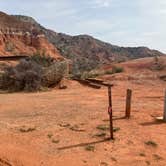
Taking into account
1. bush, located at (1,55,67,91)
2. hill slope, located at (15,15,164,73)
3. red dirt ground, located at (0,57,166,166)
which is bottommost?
red dirt ground, located at (0,57,166,166)

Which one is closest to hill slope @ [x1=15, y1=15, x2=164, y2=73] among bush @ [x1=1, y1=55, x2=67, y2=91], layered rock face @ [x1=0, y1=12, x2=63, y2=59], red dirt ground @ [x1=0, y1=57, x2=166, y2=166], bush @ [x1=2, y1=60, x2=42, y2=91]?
layered rock face @ [x1=0, y1=12, x2=63, y2=59]

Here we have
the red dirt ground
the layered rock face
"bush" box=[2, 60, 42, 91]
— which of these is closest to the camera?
the red dirt ground

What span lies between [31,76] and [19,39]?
156 ft

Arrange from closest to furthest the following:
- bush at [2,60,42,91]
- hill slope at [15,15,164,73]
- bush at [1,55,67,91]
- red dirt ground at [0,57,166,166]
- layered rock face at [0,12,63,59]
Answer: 1. red dirt ground at [0,57,166,166]
2. bush at [2,60,42,91]
3. bush at [1,55,67,91]
4. layered rock face at [0,12,63,59]
5. hill slope at [15,15,164,73]

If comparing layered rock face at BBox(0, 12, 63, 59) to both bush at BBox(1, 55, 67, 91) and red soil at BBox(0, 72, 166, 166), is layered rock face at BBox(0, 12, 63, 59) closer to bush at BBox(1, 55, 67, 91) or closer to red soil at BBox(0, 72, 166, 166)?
bush at BBox(1, 55, 67, 91)

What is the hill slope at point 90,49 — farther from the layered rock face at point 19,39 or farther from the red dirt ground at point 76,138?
the red dirt ground at point 76,138

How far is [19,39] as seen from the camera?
2859 inches

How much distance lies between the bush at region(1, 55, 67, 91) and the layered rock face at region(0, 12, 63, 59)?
3799 cm

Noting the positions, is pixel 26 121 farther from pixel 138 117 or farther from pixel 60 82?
pixel 60 82

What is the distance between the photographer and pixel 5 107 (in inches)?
639

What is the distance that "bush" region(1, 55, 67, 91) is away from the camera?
2581cm

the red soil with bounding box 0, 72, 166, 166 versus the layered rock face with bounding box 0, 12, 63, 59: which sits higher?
the layered rock face with bounding box 0, 12, 63, 59

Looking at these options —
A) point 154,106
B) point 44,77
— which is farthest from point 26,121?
point 44,77

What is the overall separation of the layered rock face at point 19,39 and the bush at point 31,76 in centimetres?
3799
